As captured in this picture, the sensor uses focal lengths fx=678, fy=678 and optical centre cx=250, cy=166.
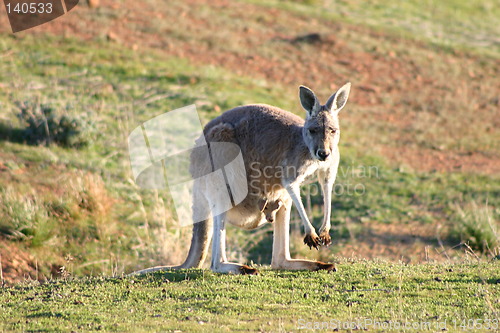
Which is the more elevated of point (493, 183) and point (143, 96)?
point (143, 96)

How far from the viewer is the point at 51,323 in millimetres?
4750

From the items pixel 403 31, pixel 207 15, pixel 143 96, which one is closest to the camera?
pixel 143 96

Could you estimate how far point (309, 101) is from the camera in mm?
5805

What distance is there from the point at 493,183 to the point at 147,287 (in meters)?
7.89

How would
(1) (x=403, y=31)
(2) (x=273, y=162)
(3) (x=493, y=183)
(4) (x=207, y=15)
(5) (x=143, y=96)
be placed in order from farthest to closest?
(1) (x=403, y=31) → (4) (x=207, y=15) → (5) (x=143, y=96) → (3) (x=493, y=183) → (2) (x=273, y=162)

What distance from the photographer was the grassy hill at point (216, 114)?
5.27 m

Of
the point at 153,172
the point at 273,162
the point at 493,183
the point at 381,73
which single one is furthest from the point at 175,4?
the point at 273,162

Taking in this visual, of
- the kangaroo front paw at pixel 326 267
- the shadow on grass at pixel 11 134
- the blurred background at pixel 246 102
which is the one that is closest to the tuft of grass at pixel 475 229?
the blurred background at pixel 246 102

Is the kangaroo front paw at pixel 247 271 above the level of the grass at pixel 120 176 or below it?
above

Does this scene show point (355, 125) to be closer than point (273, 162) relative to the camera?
No

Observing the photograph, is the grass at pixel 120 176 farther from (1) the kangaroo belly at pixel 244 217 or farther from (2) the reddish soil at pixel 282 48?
(1) the kangaroo belly at pixel 244 217

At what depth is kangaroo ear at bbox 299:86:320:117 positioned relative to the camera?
226 inches

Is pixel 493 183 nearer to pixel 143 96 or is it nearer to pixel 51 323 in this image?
pixel 143 96

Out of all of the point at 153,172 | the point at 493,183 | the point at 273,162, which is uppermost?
the point at 273,162
